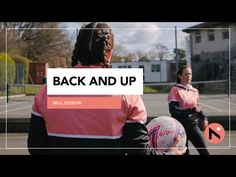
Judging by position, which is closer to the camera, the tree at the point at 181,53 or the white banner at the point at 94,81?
the white banner at the point at 94,81

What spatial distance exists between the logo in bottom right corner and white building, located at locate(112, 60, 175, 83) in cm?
75

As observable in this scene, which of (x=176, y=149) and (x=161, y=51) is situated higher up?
(x=161, y=51)

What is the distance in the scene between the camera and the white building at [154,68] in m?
4.15

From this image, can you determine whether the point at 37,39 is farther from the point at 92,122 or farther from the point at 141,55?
the point at 92,122

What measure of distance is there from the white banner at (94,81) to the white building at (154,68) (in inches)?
2.5

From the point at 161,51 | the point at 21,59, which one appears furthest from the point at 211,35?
the point at 21,59

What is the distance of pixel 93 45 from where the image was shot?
95.1 inches

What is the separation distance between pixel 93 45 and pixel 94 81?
1170mm

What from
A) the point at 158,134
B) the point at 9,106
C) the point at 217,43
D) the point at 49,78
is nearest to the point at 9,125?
the point at 9,106

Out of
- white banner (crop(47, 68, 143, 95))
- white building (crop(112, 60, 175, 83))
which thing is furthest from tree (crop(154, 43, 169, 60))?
white banner (crop(47, 68, 143, 95))

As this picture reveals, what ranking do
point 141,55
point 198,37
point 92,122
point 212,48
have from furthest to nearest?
1. point 212,48
2. point 198,37
3. point 141,55
4. point 92,122

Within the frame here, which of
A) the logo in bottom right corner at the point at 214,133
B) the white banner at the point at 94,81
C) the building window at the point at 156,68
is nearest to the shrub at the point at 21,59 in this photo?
the white banner at the point at 94,81

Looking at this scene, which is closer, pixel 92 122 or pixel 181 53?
pixel 92 122

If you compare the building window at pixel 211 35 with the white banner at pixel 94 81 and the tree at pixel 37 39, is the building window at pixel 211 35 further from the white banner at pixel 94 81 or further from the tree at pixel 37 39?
the tree at pixel 37 39
